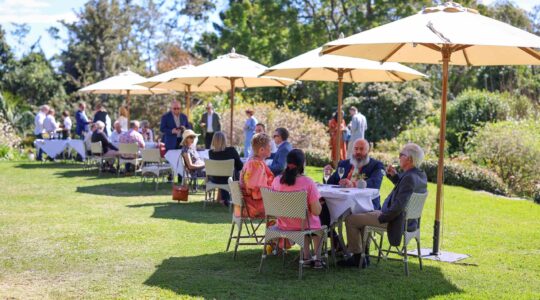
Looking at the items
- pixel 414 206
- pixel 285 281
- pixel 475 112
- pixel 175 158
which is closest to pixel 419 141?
pixel 475 112

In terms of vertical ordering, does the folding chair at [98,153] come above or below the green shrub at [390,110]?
below

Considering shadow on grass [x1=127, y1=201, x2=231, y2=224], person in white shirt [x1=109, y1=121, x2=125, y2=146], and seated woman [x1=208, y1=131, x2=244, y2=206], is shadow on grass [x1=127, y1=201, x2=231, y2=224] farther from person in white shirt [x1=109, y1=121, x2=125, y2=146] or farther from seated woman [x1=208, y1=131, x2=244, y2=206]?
person in white shirt [x1=109, y1=121, x2=125, y2=146]

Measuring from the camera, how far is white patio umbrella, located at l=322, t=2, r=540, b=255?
6.53 meters

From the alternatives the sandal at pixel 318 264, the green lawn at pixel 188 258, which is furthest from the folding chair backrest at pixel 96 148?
the sandal at pixel 318 264

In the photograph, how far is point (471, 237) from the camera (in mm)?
9172

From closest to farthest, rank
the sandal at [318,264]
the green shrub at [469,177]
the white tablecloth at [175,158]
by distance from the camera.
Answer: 1. the sandal at [318,264]
2. the white tablecloth at [175,158]
3. the green shrub at [469,177]

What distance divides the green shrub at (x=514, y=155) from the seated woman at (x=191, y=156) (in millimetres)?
7545

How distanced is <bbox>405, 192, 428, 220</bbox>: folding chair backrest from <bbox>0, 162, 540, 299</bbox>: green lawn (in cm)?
63

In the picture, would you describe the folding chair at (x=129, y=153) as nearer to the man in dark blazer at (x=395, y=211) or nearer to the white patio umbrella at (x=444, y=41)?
the white patio umbrella at (x=444, y=41)

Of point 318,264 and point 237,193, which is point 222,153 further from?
point 318,264

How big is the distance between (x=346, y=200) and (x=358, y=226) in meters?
0.37

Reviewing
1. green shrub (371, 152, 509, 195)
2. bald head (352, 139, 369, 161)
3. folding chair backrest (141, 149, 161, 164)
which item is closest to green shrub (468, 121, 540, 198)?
green shrub (371, 152, 509, 195)

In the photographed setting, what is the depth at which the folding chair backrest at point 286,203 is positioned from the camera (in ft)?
21.1

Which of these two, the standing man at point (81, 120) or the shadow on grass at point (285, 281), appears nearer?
the shadow on grass at point (285, 281)
